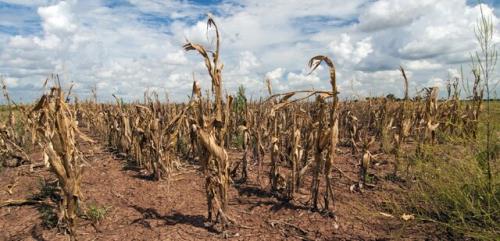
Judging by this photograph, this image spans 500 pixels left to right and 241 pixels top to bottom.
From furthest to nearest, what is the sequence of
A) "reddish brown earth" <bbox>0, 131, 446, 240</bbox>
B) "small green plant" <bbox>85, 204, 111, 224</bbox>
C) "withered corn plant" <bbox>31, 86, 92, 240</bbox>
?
"small green plant" <bbox>85, 204, 111, 224</bbox>, "reddish brown earth" <bbox>0, 131, 446, 240</bbox>, "withered corn plant" <bbox>31, 86, 92, 240</bbox>

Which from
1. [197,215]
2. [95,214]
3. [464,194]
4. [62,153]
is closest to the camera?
[62,153]

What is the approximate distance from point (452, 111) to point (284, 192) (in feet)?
17.7

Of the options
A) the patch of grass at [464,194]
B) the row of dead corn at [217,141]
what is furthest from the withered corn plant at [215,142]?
the patch of grass at [464,194]

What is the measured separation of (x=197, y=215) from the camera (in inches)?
172

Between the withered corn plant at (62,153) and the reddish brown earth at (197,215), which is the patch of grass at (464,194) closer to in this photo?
the reddish brown earth at (197,215)

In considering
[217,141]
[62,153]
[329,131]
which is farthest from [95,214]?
[329,131]

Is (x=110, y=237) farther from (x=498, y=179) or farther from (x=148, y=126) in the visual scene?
(x=498, y=179)

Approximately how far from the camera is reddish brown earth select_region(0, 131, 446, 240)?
3.92 m

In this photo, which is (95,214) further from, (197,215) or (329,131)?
(329,131)

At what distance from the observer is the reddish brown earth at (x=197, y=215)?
392cm

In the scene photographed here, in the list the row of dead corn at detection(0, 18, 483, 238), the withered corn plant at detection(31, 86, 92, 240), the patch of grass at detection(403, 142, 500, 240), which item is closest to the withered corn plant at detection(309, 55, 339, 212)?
the row of dead corn at detection(0, 18, 483, 238)

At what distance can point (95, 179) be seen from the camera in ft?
19.0

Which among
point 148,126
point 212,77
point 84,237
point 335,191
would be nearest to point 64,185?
point 84,237

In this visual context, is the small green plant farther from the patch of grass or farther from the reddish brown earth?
the patch of grass
